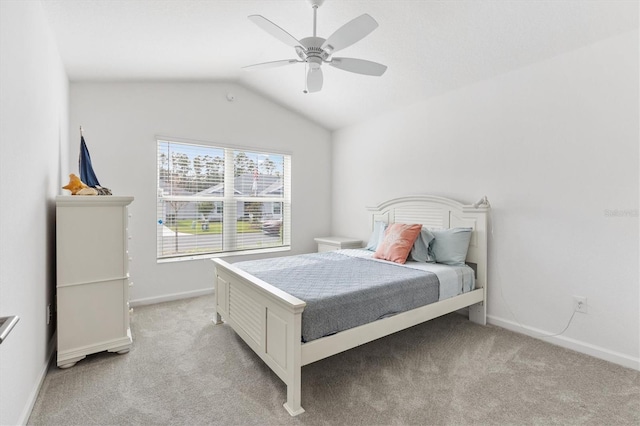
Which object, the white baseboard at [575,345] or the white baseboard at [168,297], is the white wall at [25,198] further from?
the white baseboard at [575,345]

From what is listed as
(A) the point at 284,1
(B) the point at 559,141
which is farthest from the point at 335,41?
(B) the point at 559,141

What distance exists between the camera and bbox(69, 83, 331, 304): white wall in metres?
3.36

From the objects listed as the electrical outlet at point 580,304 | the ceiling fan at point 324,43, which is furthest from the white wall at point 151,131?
the electrical outlet at point 580,304

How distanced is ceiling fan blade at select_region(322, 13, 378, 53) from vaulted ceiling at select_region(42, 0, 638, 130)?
2.03 feet

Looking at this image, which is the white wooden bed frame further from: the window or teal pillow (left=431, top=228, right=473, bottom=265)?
the window

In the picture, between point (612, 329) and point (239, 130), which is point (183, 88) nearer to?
point (239, 130)

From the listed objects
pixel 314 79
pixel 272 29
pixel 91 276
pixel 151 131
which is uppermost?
pixel 272 29

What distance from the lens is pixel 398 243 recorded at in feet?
10.4

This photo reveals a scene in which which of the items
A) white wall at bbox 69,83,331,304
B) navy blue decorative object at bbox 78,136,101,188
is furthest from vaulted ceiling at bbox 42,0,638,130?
navy blue decorative object at bbox 78,136,101,188

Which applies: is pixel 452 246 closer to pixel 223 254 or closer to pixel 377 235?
pixel 377 235

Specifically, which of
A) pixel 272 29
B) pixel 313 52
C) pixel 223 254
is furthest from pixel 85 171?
pixel 313 52

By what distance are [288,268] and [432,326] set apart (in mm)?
1508

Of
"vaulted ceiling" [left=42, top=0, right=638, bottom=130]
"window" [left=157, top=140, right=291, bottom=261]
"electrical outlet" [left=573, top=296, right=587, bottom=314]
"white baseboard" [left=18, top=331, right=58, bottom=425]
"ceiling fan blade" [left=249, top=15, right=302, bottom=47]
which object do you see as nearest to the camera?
"white baseboard" [left=18, top=331, right=58, bottom=425]

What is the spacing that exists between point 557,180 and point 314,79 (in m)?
2.20
